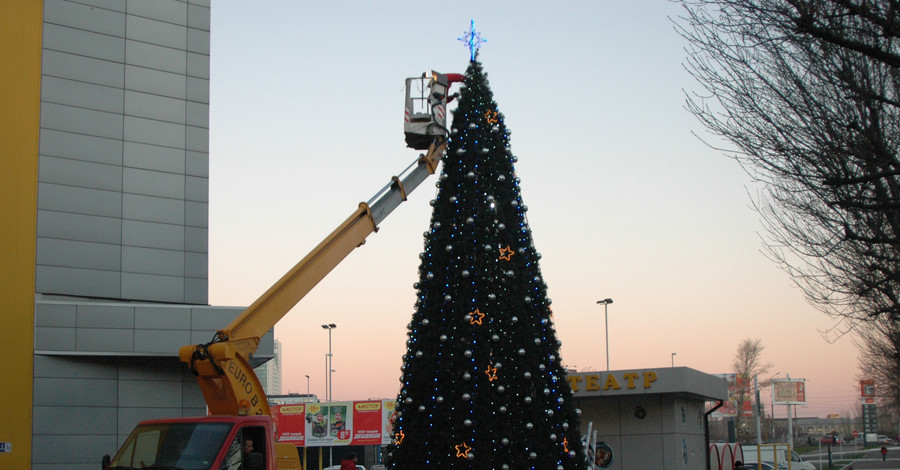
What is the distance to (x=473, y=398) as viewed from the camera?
544 inches

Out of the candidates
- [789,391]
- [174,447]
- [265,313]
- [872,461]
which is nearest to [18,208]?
[265,313]

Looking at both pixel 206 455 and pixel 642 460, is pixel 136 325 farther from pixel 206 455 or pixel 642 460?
pixel 642 460

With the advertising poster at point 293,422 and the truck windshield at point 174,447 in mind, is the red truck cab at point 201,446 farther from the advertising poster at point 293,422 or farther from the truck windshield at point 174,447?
the advertising poster at point 293,422

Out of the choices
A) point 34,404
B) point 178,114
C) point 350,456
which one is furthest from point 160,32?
point 350,456

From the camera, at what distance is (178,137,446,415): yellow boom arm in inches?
510

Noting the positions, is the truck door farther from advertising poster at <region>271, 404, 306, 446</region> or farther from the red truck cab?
advertising poster at <region>271, 404, 306, 446</region>

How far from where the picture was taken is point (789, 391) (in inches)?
3745

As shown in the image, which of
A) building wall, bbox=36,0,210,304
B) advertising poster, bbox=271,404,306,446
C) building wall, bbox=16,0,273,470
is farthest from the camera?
advertising poster, bbox=271,404,306,446

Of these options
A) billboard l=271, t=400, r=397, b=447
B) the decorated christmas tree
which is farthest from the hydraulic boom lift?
billboard l=271, t=400, r=397, b=447

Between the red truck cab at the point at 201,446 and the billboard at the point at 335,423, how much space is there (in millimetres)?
38792

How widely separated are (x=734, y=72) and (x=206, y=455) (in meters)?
8.03

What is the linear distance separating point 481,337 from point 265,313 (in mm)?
3567

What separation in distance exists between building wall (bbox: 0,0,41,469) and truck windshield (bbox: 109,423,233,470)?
30.3 ft

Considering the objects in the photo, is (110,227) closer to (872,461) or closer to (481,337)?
(481,337)
